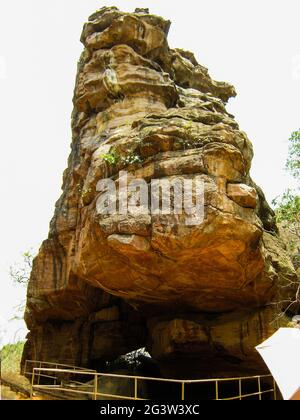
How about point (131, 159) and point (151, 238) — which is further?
point (131, 159)

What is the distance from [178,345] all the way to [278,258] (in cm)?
437

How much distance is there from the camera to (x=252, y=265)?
1230 cm

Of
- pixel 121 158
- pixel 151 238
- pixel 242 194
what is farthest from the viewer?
pixel 121 158

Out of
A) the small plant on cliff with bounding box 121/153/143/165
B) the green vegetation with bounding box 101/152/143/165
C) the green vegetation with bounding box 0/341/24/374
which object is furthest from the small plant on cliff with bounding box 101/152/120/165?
the green vegetation with bounding box 0/341/24/374

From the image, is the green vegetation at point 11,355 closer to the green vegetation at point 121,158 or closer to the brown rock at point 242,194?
the green vegetation at point 121,158

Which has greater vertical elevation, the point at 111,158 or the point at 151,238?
the point at 111,158

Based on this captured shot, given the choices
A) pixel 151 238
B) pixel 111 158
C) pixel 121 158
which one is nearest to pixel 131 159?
pixel 121 158

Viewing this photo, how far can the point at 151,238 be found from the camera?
443 inches

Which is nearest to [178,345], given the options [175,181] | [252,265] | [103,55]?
[252,265]

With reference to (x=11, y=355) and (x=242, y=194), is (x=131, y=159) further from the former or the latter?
(x=11, y=355)

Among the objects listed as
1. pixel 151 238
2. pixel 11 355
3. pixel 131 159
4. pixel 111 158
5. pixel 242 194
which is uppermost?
pixel 111 158

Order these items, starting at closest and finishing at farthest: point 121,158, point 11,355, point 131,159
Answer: point 131,159, point 121,158, point 11,355

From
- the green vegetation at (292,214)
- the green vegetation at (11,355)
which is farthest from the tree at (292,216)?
the green vegetation at (11,355)

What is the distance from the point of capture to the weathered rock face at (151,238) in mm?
11453
